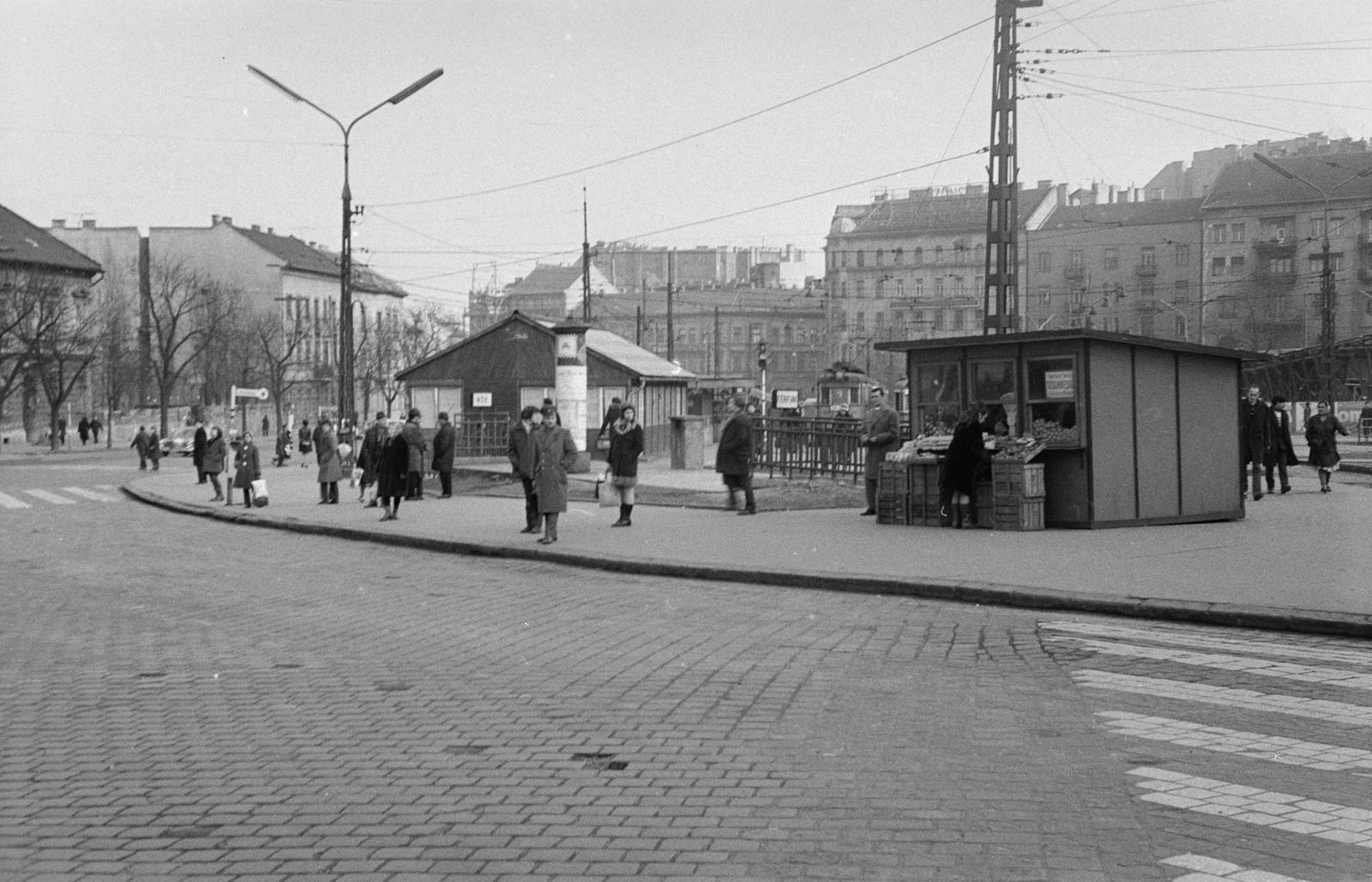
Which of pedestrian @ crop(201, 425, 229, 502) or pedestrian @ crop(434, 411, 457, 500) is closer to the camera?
pedestrian @ crop(434, 411, 457, 500)

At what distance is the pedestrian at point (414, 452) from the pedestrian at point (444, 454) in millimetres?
570

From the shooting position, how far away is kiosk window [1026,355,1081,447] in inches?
773

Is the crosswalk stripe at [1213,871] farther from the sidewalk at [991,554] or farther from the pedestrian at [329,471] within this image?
the pedestrian at [329,471]

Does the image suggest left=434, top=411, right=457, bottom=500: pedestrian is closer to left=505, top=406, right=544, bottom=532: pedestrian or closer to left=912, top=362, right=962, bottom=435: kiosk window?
left=505, top=406, right=544, bottom=532: pedestrian

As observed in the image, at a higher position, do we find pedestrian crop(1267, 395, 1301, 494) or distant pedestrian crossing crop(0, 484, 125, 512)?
pedestrian crop(1267, 395, 1301, 494)

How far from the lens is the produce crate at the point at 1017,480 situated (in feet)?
64.9

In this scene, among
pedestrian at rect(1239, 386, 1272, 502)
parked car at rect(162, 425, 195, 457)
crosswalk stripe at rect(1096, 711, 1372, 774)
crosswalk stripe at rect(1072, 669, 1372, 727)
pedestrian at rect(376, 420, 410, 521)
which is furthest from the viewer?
parked car at rect(162, 425, 195, 457)

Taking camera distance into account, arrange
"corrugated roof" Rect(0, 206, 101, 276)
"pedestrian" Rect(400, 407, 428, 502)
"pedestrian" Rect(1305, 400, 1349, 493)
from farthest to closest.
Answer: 1. "corrugated roof" Rect(0, 206, 101, 276)
2. "pedestrian" Rect(1305, 400, 1349, 493)
3. "pedestrian" Rect(400, 407, 428, 502)

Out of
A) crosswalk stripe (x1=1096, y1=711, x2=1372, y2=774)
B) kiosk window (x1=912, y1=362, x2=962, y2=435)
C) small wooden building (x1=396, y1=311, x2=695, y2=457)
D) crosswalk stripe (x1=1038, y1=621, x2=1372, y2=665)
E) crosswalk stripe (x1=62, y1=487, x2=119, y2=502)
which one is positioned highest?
small wooden building (x1=396, y1=311, x2=695, y2=457)

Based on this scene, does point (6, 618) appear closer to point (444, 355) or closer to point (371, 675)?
point (371, 675)

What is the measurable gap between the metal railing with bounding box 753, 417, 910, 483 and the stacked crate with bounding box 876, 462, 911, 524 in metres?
8.84

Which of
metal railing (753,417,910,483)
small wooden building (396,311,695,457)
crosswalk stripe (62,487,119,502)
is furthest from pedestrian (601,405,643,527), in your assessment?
small wooden building (396,311,695,457)

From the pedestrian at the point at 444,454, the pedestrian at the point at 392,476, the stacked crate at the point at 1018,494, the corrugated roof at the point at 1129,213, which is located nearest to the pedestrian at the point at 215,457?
the pedestrian at the point at 444,454

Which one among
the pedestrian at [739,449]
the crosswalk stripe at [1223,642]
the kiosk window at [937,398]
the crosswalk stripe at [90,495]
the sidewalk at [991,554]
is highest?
the kiosk window at [937,398]
